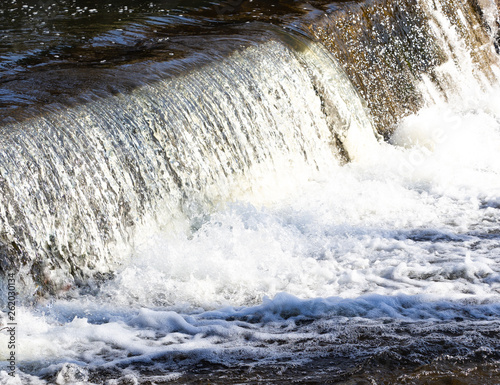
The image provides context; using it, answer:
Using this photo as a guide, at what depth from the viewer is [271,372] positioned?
345cm

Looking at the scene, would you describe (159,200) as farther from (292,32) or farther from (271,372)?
(292,32)

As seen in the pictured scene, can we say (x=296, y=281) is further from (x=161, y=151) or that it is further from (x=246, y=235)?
(x=161, y=151)

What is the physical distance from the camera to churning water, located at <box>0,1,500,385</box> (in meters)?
3.67

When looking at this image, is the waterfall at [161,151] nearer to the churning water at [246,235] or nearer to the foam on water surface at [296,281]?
Result: the churning water at [246,235]

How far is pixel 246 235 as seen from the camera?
17.3 ft

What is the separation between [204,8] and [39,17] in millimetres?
2058

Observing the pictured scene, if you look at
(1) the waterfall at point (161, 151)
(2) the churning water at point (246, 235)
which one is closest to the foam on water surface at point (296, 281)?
(2) the churning water at point (246, 235)

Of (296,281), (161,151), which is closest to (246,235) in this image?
(296,281)

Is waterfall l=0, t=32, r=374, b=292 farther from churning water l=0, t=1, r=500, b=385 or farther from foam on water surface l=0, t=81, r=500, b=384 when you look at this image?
foam on water surface l=0, t=81, r=500, b=384

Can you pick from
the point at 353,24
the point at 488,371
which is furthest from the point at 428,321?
the point at 353,24

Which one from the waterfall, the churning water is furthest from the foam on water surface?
the waterfall

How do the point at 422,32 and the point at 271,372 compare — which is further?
the point at 422,32

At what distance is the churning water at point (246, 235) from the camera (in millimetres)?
3670

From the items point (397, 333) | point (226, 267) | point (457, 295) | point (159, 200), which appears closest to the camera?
point (397, 333)
